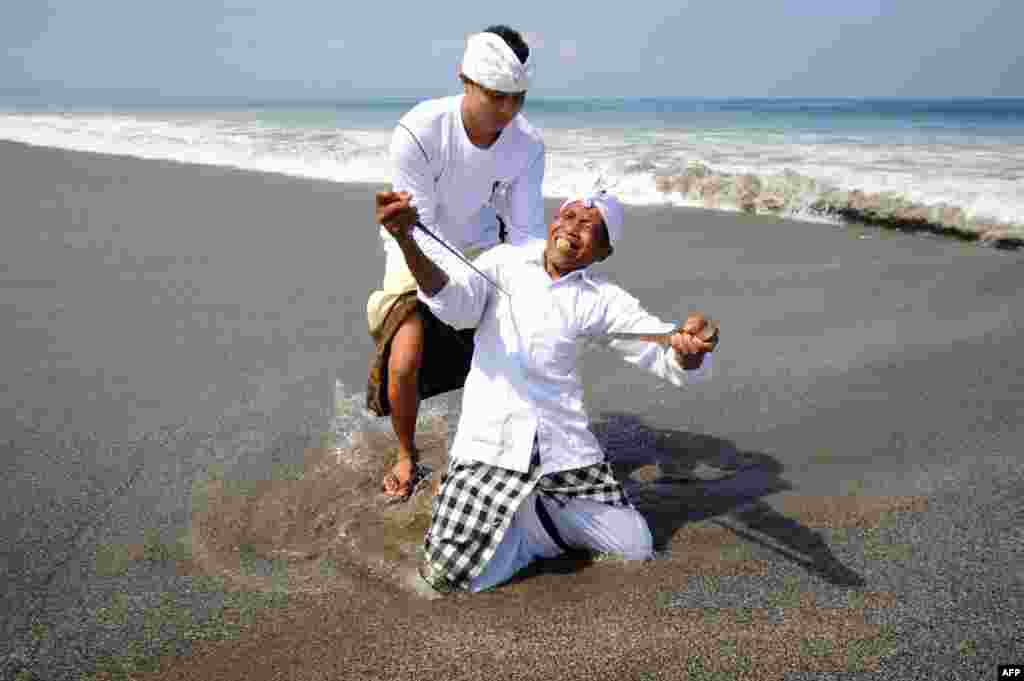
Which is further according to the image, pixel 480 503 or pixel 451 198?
pixel 451 198

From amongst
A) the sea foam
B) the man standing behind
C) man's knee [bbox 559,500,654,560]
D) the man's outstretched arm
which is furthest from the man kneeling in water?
the man standing behind

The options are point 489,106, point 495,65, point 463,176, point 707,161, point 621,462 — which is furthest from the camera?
point 707,161

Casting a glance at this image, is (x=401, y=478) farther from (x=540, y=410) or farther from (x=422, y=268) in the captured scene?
(x=422, y=268)

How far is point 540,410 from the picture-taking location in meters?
2.56

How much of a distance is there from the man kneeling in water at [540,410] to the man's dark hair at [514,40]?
0.59m

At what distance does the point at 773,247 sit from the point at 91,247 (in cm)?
536

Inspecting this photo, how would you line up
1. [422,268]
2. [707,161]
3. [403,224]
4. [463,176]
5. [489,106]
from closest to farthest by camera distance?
[403,224], [422,268], [489,106], [463,176], [707,161]

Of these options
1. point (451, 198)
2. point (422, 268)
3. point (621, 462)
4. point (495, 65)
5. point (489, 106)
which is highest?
point (495, 65)

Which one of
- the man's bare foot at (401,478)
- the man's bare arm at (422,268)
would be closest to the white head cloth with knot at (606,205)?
the man's bare arm at (422,268)

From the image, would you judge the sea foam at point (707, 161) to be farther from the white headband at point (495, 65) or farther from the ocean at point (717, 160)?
the white headband at point (495, 65)

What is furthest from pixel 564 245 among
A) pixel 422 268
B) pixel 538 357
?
pixel 422 268

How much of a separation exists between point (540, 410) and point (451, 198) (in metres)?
0.98

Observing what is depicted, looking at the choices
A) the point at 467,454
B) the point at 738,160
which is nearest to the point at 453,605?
the point at 467,454

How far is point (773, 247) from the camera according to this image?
651 centimetres
